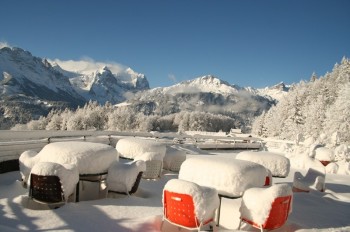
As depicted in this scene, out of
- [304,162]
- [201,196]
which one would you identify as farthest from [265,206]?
[304,162]

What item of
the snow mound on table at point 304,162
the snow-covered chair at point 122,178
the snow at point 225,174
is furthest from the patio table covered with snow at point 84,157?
the snow mound on table at point 304,162

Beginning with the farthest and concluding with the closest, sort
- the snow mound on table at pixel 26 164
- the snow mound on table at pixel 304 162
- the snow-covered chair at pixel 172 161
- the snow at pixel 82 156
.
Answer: the snow mound on table at pixel 304 162 < the snow-covered chair at pixel 172 161 < the snow mound on table at pixel 26 164 < the snow at pixel 82 156

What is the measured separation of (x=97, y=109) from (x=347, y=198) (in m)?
121

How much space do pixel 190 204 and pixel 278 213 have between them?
1.88 m

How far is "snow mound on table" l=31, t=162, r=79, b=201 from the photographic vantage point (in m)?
7.81

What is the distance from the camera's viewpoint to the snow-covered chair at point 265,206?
664 centimetres

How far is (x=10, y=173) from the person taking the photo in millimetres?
11938

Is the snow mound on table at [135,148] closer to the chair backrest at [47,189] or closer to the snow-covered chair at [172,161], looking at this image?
the snow-covered chair at [172,161]

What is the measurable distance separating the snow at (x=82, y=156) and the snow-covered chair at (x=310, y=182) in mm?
7133

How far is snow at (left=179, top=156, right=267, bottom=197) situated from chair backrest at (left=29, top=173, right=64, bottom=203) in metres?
2.95

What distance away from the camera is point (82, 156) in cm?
906

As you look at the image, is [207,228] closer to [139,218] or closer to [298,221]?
[139,218]

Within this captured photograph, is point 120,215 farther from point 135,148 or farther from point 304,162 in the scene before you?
point 304,162

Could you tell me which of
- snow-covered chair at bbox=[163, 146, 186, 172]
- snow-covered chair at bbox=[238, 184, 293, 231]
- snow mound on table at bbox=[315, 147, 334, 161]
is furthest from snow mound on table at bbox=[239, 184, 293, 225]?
snow mound on table at bbox=[315, 147, 334, 161]
